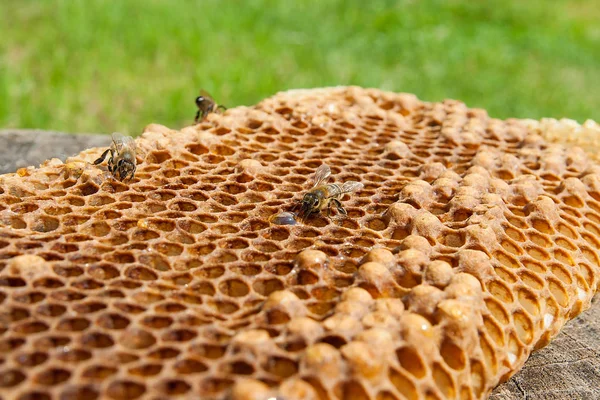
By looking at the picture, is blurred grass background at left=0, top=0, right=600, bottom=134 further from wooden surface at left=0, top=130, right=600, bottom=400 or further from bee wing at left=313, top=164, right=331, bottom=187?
wooden surface at left=0, top=130, right=600, bottom=400

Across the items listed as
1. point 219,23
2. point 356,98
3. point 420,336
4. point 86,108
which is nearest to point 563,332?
point 420,336

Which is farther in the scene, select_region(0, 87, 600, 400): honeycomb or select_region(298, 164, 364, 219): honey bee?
select_region(298, 164, 364, 219): honey bee

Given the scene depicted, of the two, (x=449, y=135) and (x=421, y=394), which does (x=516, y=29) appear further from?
(x=421, y=394)

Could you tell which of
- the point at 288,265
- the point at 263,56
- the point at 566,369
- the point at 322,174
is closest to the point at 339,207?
the point at 322,174

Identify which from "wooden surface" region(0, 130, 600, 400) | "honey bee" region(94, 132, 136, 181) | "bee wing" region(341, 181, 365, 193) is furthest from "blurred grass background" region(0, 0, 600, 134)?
"wooden surface" region(0, 130, 600, 400)

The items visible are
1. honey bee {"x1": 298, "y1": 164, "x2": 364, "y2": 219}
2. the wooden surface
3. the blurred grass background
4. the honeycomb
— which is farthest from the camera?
the blurred grass background

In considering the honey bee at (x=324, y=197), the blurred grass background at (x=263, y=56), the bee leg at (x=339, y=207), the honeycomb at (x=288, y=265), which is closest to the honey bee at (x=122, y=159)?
the honeycomb at (x=288, y=265)
